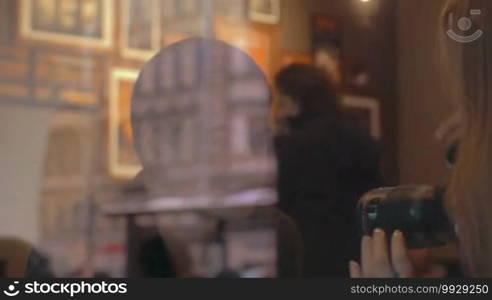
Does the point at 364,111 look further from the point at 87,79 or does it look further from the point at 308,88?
the point at 87,79

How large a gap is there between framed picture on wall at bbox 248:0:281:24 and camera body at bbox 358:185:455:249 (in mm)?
313

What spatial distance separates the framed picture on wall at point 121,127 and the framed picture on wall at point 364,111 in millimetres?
339

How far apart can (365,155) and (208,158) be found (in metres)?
0.25

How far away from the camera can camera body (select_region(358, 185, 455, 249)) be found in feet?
7.13

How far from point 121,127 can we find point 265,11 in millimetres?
296

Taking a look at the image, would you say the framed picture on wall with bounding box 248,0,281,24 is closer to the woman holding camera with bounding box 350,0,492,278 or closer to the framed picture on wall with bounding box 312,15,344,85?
the framed picture on wall with bounding box 312,15,344,85

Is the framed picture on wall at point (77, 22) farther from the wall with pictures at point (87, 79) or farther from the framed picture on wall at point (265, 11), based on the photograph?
the framed picture on wall at point (265, 11)

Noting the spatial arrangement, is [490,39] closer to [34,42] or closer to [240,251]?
[240,251]

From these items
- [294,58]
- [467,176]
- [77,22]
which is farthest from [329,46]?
[77,22]

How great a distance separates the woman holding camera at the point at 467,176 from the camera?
85.9 inches

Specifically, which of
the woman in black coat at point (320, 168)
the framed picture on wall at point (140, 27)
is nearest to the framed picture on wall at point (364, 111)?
the woman in black coat at point (320, 168)

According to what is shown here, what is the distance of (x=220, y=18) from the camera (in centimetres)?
221

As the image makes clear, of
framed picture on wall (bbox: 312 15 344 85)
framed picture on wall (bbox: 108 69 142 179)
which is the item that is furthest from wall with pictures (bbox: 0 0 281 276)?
framed picture on wall (bbox: 312 15 344 85)

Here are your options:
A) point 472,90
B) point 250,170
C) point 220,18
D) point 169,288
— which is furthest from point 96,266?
point 472,90
